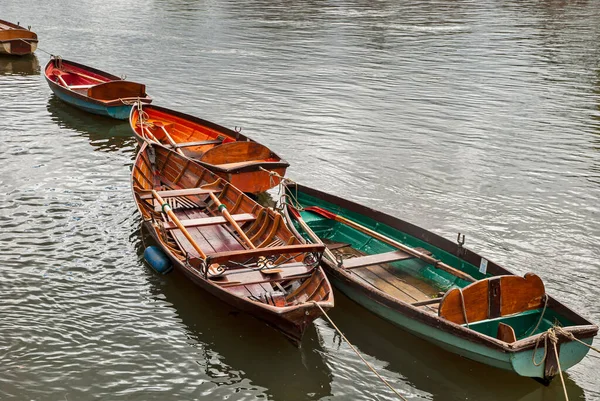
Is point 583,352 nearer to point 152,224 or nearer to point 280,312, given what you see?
point 280,312

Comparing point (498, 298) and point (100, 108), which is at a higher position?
point (100, 108)

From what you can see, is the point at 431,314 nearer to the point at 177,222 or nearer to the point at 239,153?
the point at 177,222

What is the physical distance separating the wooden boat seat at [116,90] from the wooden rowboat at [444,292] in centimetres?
1087

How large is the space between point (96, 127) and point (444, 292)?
15174 millimetres

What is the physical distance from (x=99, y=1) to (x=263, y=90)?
32.8 m

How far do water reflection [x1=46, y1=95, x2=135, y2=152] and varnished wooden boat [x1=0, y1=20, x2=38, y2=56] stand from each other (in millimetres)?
8457

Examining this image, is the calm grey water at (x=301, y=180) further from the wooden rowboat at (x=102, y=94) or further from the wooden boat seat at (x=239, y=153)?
the wooden boat seat at (x=239, y=153)

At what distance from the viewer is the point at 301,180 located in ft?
64.1

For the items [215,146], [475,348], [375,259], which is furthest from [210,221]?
[475,348]

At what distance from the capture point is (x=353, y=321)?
1260 cm

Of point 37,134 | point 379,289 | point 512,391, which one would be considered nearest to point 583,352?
point 512,391

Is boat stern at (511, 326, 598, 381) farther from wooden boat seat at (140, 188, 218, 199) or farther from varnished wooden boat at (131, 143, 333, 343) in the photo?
wooden boat seat at (140, 188, 218, 199)

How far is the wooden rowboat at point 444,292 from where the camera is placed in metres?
10.1

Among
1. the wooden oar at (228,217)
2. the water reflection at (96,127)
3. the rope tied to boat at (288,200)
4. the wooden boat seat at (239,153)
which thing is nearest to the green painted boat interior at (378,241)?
the rope tied to boat at (288,200)
